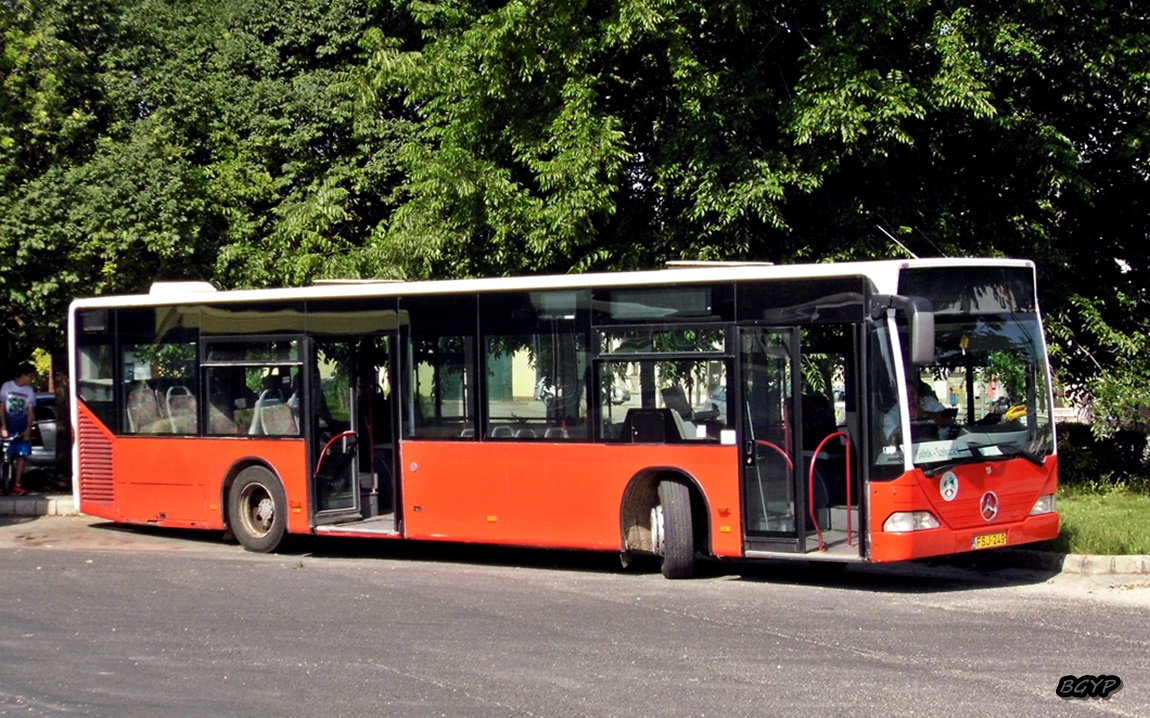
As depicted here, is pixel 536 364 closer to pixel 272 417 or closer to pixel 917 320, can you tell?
pixel 272 417

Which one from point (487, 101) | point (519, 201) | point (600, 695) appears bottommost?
point (600, 695)

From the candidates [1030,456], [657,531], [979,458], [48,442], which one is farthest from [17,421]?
[1030,456]

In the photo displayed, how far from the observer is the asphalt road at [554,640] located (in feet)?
25.5

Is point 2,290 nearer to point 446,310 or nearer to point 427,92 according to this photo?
point 427,92

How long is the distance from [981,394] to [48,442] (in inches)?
813

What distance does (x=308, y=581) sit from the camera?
42.0ft

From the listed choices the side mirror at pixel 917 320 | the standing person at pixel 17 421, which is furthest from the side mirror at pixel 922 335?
the standing person at pixel 17 421

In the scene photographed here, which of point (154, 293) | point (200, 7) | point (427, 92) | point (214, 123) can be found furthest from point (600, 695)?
point (200, 7)

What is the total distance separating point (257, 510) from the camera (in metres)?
15.3

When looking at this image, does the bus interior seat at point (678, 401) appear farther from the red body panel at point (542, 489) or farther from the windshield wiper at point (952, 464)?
the windshield wiper at point (952, 464)

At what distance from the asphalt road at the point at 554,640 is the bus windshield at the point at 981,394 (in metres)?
1.21

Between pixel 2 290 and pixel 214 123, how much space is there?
6.24 metres

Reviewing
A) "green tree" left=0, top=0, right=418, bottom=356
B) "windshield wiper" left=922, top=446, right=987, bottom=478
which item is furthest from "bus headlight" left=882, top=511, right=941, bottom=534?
"green tree" left=0, top=0, right=418, bottom=356

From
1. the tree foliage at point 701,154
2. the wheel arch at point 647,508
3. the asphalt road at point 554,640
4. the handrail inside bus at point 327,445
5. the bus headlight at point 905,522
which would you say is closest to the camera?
the asphalt road at point 554,640
